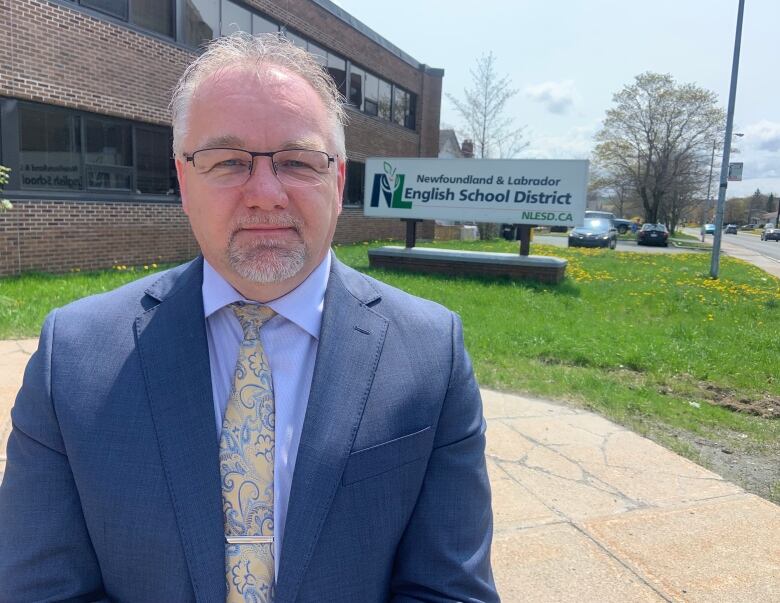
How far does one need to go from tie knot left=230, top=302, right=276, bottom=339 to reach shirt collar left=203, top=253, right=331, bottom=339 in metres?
0.02

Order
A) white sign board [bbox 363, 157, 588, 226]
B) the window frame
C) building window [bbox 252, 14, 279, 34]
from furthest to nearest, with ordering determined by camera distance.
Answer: building window [bbox 252, 14, 279, 34] < white sign board [bbox 363, 157, 588, 226] < the window frame

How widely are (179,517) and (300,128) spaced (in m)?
0.94

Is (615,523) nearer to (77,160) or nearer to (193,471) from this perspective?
(193,471)

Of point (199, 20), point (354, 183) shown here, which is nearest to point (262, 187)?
point (199, 20)

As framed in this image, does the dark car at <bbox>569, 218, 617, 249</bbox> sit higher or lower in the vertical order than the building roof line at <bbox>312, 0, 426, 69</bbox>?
lower

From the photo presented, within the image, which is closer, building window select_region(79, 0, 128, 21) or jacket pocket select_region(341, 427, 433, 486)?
jacket pocket select_region(341, 427, 433, 486)

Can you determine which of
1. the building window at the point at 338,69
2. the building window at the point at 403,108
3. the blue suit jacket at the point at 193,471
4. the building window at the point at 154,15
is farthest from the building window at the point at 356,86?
the blue suit jacket at the point at 193,471

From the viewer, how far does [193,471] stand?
1.37 m

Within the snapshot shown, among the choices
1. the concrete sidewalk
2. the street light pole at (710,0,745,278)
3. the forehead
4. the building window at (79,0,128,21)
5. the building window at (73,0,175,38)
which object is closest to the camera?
the forehead

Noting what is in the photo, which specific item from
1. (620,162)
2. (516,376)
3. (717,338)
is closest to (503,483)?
(516,376)

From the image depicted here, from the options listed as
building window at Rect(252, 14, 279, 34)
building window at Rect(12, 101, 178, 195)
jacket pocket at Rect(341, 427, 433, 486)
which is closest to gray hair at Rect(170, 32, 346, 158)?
jacket pocket at Rect(341, 427, 433, 486)

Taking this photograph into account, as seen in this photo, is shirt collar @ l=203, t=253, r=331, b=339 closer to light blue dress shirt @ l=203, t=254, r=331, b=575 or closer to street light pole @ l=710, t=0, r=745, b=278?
light blue dress shirt @ l=203, t=254, r=331, b=575

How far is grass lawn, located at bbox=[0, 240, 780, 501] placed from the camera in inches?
207

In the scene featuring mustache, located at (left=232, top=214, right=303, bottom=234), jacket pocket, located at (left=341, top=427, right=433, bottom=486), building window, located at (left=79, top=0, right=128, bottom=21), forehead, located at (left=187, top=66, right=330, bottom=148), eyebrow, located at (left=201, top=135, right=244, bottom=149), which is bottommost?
jacket pocket, located at (left=341, top=427, right=433, bottom=486)
